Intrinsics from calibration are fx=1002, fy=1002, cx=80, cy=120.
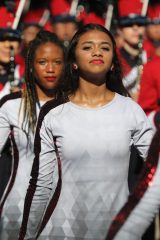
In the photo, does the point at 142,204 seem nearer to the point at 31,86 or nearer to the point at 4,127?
the point at 4,127

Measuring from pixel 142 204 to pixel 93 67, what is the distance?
1.53 metres

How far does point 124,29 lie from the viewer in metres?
10.2

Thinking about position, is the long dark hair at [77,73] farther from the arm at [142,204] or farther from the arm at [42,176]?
the arm at [142,204]

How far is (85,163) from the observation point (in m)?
5.06

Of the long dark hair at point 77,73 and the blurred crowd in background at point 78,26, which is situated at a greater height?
the long dark hair at point 77,73

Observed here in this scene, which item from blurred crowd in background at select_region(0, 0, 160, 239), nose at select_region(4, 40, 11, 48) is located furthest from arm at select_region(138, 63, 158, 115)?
nose at select_region(4, 40, 11, 48)

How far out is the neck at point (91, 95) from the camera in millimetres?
5289

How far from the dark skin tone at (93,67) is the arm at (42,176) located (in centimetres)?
24

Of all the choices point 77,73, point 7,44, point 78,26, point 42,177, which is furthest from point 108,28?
point 42,177

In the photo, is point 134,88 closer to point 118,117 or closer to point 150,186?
point 118,117

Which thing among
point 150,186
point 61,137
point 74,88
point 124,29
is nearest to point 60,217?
point 61,137

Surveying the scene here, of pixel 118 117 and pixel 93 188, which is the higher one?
pixel 118 117

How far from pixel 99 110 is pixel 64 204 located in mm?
518

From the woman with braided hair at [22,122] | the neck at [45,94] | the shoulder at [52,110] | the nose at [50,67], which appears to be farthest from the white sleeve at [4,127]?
the shoulder at [52,110]
